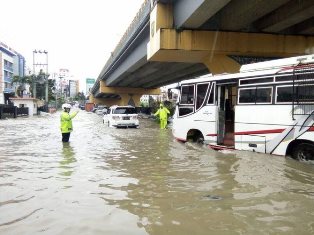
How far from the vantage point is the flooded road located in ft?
19.1

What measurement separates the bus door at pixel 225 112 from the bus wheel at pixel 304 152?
3.09 metres

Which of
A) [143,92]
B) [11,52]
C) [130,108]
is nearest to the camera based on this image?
[130,108]

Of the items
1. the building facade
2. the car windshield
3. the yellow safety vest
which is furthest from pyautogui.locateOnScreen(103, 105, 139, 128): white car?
the building facade

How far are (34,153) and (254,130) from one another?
7.07 m

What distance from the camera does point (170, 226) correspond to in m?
5.78

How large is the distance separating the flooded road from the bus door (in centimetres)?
110

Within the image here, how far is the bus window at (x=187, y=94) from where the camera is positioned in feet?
51.3

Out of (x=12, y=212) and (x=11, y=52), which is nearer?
(x=12, y=212)

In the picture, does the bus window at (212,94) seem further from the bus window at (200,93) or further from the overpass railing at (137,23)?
the overpass railing at (137,23)

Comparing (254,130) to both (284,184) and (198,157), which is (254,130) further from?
(284,184)

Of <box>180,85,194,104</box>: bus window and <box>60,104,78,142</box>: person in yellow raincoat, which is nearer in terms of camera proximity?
<box>180,85,194,104</box>: bus window

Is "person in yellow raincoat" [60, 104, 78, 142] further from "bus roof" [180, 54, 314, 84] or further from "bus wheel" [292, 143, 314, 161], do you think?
"bus wheel" [292, 143, 314, 161]

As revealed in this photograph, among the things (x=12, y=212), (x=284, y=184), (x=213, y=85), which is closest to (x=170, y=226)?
(x=12, y=212)

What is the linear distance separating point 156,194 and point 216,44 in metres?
12.4
